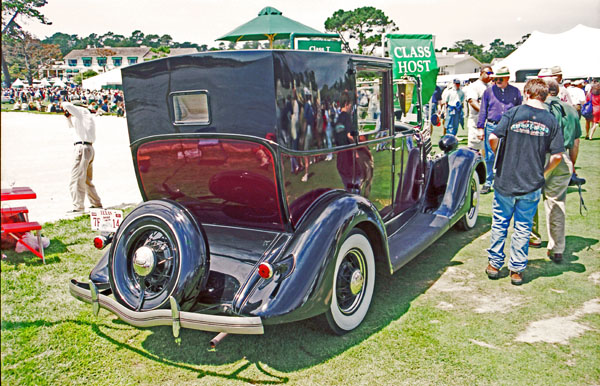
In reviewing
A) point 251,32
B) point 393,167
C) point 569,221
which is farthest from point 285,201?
point 251,32

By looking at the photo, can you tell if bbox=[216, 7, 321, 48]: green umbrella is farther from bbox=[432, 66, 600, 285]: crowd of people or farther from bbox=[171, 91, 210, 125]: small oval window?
bbox=[171, 91, 210, 125]: small oval window

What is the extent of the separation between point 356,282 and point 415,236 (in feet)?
4.23

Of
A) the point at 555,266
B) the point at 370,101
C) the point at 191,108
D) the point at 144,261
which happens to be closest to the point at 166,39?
the point at 191,108

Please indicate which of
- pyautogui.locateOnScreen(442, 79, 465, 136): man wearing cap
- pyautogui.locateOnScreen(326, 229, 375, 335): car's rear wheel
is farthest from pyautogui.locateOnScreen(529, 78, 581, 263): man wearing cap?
pyautogui.locateOnScreen(442, 79, 465, 136): man wearing cap

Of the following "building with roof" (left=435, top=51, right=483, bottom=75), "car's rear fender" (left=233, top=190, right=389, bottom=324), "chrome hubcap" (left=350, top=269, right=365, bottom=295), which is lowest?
"chrome hubcap" (left=350, top=269, right=365, bottom=295)

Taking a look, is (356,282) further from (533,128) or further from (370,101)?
(533,128)

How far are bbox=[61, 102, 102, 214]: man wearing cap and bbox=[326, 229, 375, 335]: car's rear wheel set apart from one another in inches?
198

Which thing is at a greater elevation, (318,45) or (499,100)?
(318,45)

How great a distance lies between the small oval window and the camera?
3.38 metres

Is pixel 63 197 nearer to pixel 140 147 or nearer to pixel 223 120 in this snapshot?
pixel 140 147

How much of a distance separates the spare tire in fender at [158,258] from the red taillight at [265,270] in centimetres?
40

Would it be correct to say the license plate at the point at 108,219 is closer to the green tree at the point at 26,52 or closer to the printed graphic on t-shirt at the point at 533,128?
the green tree at the point at 26,52

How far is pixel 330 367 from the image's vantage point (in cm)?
309

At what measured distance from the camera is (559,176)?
4.67 m
